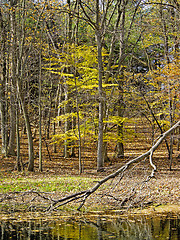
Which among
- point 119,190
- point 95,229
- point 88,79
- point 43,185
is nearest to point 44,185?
point 43,185

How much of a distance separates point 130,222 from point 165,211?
1.39 meters

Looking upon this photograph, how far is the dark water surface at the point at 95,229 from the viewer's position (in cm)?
566

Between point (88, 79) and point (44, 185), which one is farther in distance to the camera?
point (88, 79)

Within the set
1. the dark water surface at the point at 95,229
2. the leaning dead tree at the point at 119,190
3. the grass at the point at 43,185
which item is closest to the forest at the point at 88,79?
the grass at the point at 43,185

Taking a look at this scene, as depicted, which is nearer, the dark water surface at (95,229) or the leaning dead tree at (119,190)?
the leaning dead tree at (119,190)

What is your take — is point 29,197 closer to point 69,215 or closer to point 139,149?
point 69,215

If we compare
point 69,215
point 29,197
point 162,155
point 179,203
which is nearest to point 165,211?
point 179,203

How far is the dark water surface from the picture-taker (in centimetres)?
566

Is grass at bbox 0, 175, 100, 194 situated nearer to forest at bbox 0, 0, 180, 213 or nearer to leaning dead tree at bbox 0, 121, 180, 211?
leaning dead tree at bbox 0, 121, 180, 211

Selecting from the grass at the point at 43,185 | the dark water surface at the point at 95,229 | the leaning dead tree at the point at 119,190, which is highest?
the leaning dead tree at the point at 119,190

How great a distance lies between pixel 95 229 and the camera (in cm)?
607

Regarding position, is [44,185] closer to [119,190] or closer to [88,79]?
[119,190]

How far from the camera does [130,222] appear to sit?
657 centimetres

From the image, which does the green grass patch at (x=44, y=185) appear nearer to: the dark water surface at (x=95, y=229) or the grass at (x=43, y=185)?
the grass at (x=43, y=185)
